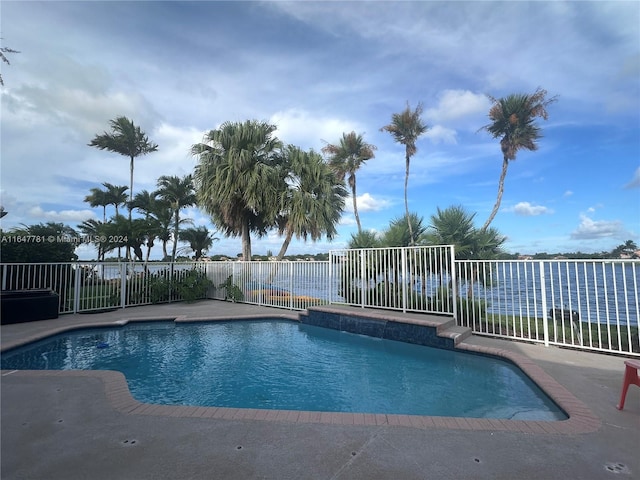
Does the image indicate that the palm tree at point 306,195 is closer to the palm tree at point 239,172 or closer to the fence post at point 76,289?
the palm tree at point 239,172

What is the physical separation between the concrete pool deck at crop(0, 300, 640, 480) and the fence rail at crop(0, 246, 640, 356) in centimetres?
205

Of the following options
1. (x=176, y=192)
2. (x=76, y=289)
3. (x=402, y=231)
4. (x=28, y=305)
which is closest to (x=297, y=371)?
(x=402, y=231)

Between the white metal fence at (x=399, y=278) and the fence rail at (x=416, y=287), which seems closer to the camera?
the fence rail at (x=416, y=287)

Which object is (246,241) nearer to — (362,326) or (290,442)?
(362,326)

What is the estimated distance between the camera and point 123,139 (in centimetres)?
2327

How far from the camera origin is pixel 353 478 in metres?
1.90

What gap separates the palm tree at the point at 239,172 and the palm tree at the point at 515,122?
10.2 metres

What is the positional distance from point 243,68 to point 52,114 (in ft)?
18.7

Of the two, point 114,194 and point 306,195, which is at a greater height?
point 114,194

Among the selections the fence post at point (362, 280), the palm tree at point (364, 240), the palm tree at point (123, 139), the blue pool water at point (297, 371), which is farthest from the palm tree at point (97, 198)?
the fence post at point (362, 280)

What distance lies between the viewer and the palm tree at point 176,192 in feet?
68.3

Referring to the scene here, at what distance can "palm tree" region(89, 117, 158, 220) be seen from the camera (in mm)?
23094

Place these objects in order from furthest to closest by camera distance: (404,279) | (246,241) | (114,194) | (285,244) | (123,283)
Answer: (114,194), (285,244), (246,241), (123,283), (404,279)

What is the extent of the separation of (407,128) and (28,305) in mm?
16179
